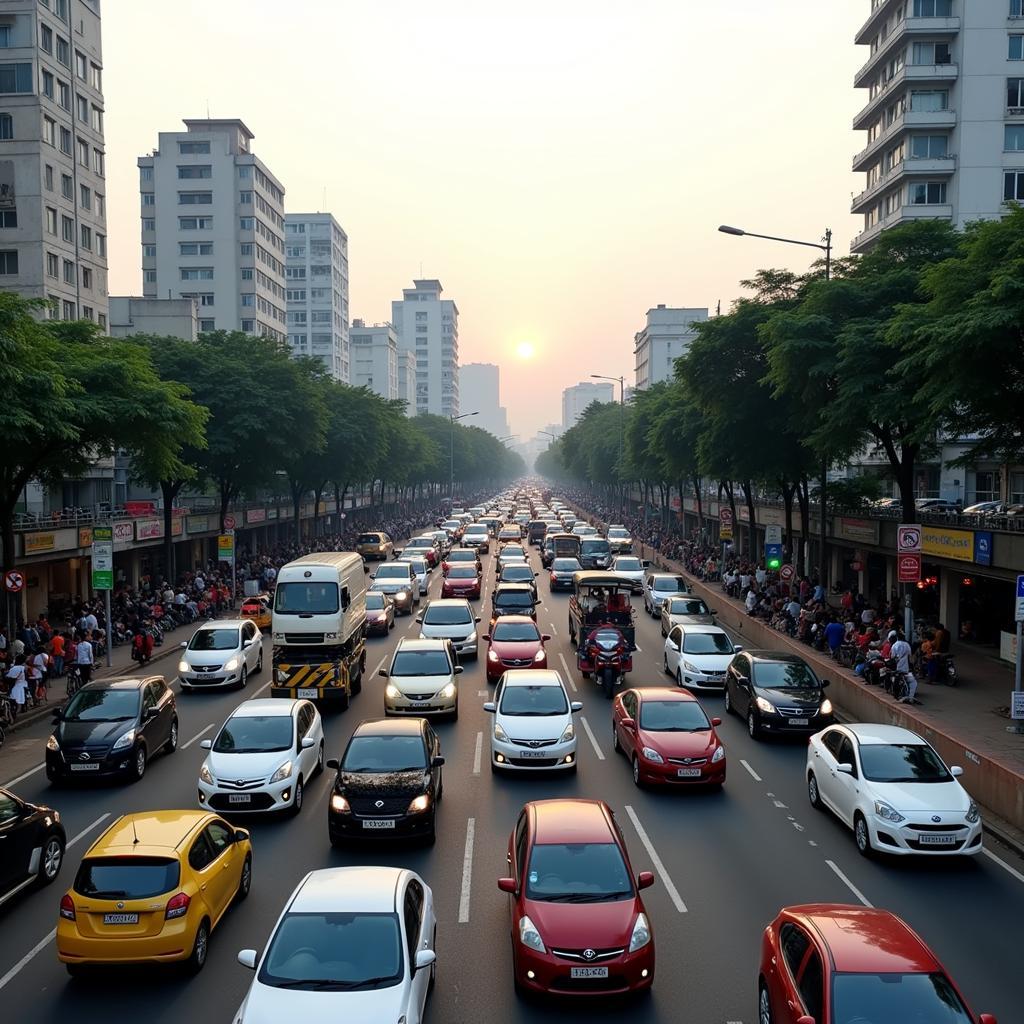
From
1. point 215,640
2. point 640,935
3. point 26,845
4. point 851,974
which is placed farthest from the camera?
point 215,640

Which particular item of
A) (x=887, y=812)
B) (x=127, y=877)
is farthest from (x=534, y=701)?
(x=127, y=877)

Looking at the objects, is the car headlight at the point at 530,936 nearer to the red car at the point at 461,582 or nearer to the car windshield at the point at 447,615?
the car windshield at the point at 447,615

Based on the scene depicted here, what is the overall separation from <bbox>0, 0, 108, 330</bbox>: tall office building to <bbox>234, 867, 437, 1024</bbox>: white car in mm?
54058

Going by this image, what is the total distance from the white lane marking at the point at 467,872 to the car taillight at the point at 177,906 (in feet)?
10.4

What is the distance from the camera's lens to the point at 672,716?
18141 millimetres

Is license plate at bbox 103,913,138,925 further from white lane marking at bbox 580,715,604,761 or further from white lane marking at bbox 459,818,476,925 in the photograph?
white lane marking at bbox 580,715,604,761

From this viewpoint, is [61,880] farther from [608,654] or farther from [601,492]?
[601,492]

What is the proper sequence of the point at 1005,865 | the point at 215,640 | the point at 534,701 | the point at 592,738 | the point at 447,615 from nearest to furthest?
the point at 1005,865 → the point at 534,701 → the point at 592,738 → the point at 215,640 → the point at 447,615

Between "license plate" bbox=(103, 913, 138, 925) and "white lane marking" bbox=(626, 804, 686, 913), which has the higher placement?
"license plate" bbox=(103, 913, 138, 925)

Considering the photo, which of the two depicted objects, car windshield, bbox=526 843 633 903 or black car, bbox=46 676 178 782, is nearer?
car windshield, bbox=526 843 633 903

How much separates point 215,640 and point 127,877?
18.0 metres

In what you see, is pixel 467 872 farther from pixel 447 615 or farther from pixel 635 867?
pixel 447 615

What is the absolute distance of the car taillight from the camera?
10.4 m

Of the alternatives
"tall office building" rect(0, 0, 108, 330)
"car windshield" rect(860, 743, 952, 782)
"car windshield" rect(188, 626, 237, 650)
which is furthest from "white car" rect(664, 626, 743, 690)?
"tall office building" rect(0, 0, 108, 330)
